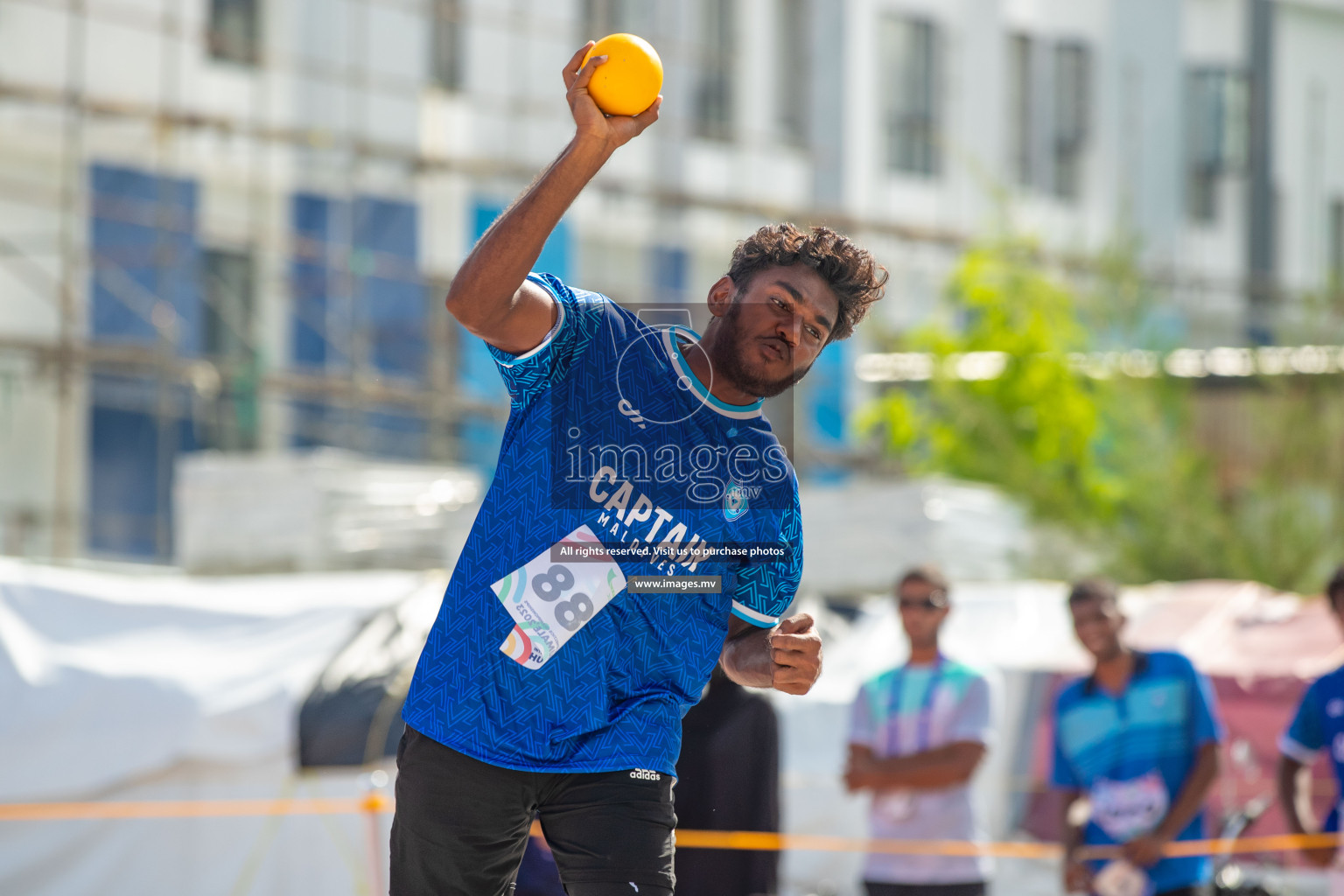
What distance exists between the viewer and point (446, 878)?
267 cm

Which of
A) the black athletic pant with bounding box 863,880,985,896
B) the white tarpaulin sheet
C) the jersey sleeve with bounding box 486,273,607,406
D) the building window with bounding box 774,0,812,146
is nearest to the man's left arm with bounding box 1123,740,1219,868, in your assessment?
the black athletic pant with bounding box 863,880,985,896

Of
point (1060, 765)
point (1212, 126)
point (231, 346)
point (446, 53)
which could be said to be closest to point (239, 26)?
point (446, 53)

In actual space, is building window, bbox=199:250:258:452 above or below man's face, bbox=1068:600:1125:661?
above

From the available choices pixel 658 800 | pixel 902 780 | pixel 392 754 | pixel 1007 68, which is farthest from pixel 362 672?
pixel 1007 68

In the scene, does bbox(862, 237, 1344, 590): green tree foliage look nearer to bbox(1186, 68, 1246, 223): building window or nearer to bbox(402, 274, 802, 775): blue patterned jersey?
bbox(1186, 68, 1246, 223): building window

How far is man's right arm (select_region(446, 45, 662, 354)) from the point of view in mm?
2385

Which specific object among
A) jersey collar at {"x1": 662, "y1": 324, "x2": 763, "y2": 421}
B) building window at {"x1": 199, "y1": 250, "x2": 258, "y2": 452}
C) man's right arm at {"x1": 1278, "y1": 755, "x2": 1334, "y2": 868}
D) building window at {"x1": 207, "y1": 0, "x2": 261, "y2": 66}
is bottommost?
man's right arm at {"x1": 1278, "y1": 755, "x2": 1334, "y2": 868}

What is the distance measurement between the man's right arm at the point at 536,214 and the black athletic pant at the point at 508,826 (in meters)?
0.73

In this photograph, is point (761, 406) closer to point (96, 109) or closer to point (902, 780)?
point (902, 780)

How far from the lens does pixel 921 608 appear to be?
5797mm

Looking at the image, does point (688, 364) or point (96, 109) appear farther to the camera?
point (96, 109)

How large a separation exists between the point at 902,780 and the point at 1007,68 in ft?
55.4

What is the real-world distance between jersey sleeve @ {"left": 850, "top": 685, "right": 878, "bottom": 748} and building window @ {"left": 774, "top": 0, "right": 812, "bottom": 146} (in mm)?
13744

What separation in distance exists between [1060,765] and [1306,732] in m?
0.84
